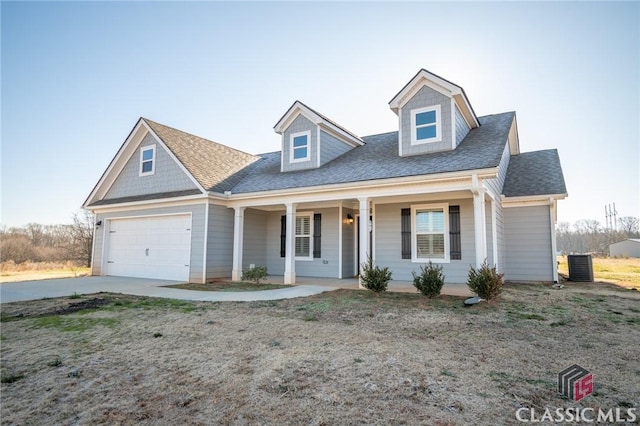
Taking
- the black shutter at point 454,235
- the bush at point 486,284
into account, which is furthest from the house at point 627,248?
the bush at point 486,284

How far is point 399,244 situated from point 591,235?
55.7 m

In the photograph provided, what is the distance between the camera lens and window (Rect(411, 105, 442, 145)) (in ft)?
34.1

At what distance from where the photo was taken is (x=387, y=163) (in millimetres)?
10516

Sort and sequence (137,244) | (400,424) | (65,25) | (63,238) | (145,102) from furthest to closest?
(63,238) → (145,102) → (137,244) → (65,25) → (400,424)

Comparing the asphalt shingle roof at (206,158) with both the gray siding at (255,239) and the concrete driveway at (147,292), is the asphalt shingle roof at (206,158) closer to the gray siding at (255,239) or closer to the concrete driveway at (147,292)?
the gray siding at (255,239)

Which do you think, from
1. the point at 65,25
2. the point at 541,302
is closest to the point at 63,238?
the point at 65,25

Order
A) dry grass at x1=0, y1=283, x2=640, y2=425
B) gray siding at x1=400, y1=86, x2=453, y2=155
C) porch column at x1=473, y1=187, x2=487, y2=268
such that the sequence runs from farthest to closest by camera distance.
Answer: gray siding at x1=400, y1=86, x2=453, y2=155 < porch column at x1=473, y1=187, x2=487, y2=268 < dry grass at x1=0, y1=283, x2=640, y2=425

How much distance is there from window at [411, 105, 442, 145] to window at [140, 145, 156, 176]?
9.88 meters

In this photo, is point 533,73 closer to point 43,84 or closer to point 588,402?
point 588,402

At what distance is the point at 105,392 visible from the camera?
10.5 ft

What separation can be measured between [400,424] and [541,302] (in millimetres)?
6518

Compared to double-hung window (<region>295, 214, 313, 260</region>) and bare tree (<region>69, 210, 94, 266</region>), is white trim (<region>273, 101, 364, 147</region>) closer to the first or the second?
double-hung window (<region>295, 214, 313, 260</region>)

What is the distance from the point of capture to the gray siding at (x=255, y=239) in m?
12.9

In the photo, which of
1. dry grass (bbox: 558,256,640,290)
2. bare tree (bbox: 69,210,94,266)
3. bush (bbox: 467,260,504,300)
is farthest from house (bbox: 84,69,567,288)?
bare tree (bbox: 69,210,94,266)
